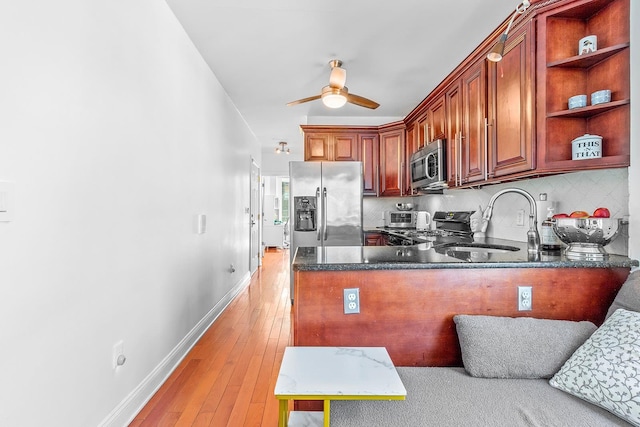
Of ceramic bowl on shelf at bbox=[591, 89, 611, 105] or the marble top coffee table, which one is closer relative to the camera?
the marble top coffee table

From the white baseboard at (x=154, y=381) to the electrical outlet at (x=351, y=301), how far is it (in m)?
1.27

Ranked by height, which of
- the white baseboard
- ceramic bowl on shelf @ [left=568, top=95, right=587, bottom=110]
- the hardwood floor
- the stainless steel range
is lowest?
the hardwood floor

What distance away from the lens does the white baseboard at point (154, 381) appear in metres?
1.67

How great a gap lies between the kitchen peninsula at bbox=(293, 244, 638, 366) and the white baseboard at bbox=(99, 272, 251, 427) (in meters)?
1.04

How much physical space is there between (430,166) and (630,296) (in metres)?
2.05

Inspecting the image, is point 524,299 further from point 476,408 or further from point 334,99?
point 334,99

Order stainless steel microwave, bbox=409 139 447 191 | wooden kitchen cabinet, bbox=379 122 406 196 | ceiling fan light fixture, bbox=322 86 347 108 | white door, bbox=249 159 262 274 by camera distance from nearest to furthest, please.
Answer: ceiling fan light fixture, bbox=322 86 347 108 < stainless steel microwave, bbox=409 139 447 191 < wooden kitchen cabinet, bbox=379 122 406 196 < white door, bbox=249 159 262 274

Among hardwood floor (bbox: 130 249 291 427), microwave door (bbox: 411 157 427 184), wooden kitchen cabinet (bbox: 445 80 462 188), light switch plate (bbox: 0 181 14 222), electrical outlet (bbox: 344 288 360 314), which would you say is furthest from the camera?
microwave door (bbox: 411 157 427 184)

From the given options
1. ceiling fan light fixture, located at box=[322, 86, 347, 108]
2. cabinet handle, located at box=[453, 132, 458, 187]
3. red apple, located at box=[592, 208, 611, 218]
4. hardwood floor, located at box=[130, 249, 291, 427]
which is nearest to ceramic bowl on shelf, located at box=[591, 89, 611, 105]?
red apple, located at box=[592, 208, 611, 218]

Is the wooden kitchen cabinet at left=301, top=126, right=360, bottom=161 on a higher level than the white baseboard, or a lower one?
higher

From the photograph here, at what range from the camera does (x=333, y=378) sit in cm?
101

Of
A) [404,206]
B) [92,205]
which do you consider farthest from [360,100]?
[92,205]

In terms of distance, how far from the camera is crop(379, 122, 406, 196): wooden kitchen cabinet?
423cm

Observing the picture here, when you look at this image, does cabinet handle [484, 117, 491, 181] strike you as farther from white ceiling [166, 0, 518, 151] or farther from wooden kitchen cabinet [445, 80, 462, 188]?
white ceiling [166, 0, 518, 151]
